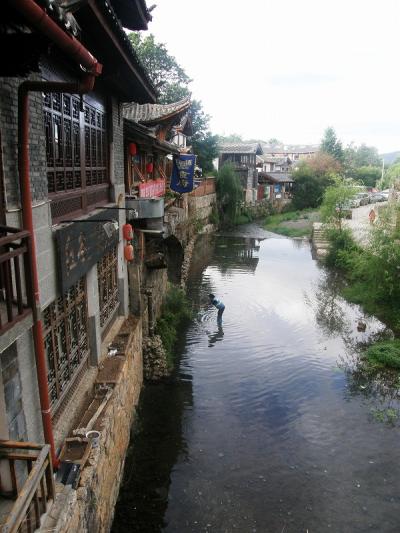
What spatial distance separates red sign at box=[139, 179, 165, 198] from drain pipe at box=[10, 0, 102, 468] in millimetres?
8294

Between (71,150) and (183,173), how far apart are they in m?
8.57

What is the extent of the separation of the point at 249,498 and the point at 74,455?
4.63 meters

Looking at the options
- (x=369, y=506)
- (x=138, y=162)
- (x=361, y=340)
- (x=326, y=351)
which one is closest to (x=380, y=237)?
(x=361, y=340)

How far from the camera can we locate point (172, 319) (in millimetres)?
18250

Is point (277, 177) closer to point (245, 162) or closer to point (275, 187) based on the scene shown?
point (275, 187)

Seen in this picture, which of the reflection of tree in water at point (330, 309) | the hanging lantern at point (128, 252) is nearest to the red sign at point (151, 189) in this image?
the hanging lantern at point (128, 252)

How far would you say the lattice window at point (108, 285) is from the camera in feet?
34.4

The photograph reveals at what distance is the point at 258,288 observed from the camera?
25.4m

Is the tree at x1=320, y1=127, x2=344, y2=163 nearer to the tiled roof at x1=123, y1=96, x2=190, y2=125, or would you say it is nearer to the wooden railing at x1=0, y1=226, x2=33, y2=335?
the tiled roof at x1=123, y1=96, x2=190, y2=125

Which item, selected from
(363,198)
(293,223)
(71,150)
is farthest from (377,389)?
(363,198)

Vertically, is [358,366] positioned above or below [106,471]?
below

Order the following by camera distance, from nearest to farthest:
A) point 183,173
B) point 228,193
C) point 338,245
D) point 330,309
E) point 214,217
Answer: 1. point 183,173
2. point 330,309
3. point 338,245
4. point 214,217
5. point 228,193

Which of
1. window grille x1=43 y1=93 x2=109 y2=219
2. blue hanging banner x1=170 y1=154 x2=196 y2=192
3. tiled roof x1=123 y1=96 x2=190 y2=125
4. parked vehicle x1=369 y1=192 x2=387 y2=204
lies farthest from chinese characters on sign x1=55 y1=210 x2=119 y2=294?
parked vehicle x1=369 y1=192 x2=387 y2=204

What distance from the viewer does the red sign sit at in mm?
13584
